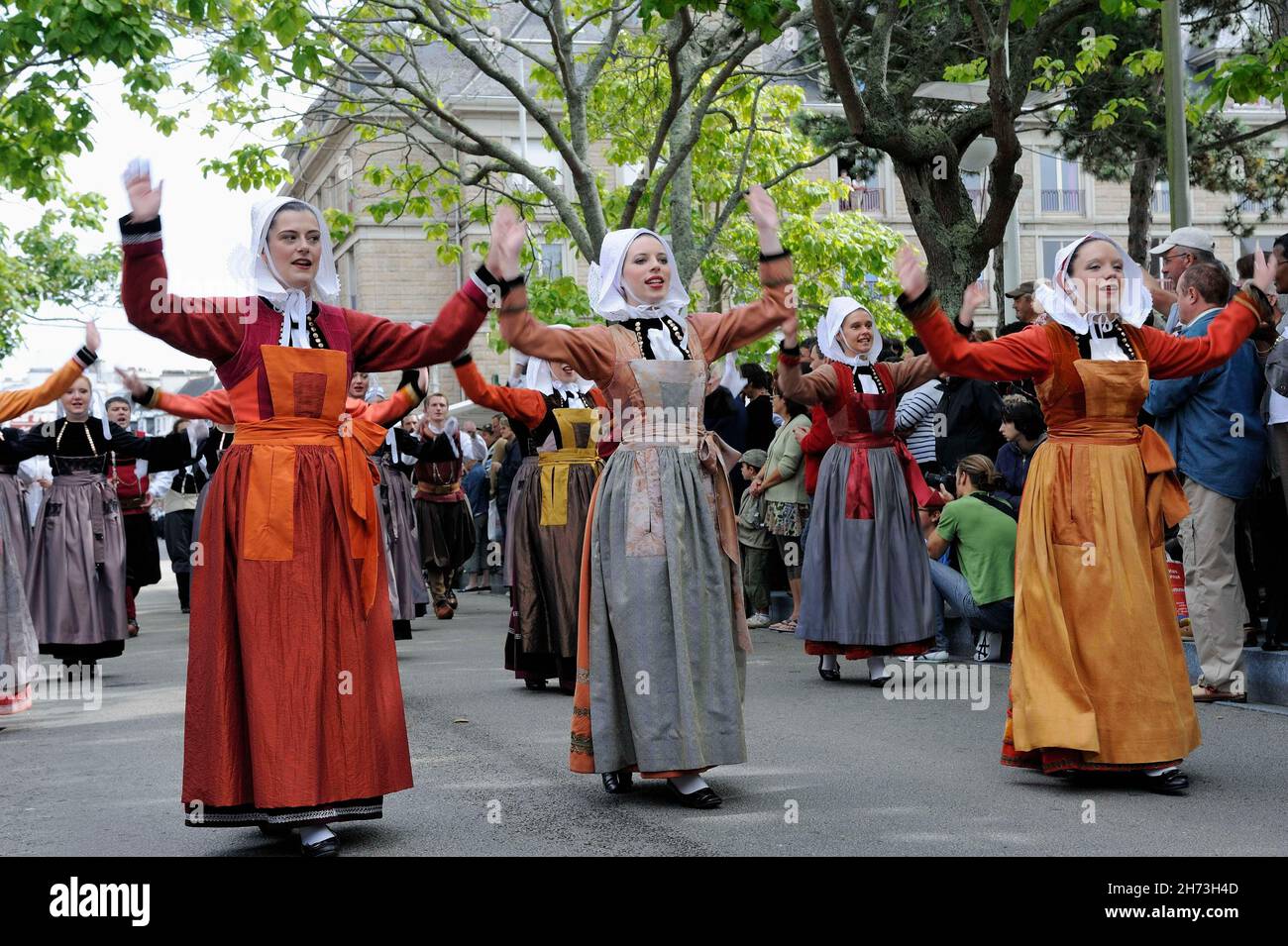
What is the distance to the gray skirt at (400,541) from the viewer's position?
12766 millimetres

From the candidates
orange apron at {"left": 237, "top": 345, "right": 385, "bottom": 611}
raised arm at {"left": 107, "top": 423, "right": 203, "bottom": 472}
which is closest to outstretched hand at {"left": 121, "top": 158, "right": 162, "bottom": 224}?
orange apron at {"left": 237, "top": 345, "right": 385, "bottom": 611}

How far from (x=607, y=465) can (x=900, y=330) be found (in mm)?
27136

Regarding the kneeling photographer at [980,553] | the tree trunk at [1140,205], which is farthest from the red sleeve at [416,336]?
the tree trunk at [1140,205]

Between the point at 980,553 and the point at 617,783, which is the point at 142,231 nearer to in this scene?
the point at 617,783

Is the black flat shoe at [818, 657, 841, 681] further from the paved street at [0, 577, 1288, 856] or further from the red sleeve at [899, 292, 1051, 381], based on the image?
the red sleeve at [899, 292, 1051, 381]

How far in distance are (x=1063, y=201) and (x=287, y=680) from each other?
47031mm

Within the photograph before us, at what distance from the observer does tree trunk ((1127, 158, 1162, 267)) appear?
21.9m

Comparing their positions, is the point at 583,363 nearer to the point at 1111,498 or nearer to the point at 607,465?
the point at 607,465

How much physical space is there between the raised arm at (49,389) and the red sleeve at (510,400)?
2099mm

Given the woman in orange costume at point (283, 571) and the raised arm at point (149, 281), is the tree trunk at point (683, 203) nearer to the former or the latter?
the woman in orange costume at point (283, 571)

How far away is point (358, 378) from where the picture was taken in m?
11.1

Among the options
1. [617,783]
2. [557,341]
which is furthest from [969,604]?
[557,341]
